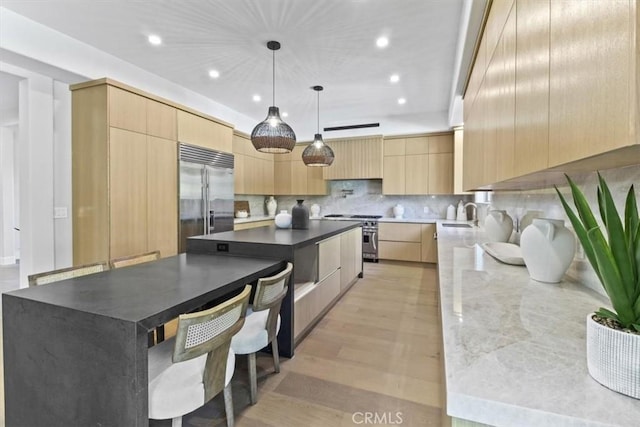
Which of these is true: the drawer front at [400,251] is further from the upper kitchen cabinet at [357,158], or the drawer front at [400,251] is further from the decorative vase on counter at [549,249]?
the decorative vase on counter at [549,249]

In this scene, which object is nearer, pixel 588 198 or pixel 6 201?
pixel 588 198

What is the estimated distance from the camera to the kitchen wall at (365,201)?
19.3ft

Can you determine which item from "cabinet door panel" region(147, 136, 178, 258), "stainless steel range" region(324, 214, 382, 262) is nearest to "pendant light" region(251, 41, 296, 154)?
"cabinet door panel" region(147, 136, 178, 258)

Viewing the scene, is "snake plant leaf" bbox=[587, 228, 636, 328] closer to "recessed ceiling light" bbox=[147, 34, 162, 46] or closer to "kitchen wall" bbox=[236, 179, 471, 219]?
"recessed ceiling light" bbox=[147, 34, 162, 46]

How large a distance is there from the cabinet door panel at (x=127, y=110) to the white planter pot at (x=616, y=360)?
4.03m

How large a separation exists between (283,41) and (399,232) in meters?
3.79

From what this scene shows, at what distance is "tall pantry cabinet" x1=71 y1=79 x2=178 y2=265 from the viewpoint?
3.17 m

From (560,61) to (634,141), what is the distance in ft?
1.42

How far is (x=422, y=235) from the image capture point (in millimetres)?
5406

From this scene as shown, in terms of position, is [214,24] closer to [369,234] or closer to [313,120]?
[313,120]

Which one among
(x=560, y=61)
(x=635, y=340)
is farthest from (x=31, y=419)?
(x=560, y=61)

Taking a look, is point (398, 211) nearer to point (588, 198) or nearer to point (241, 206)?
point (241, 206)

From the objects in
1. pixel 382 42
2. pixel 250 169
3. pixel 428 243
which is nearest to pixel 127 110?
pixel 250 169

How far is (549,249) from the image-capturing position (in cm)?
138
